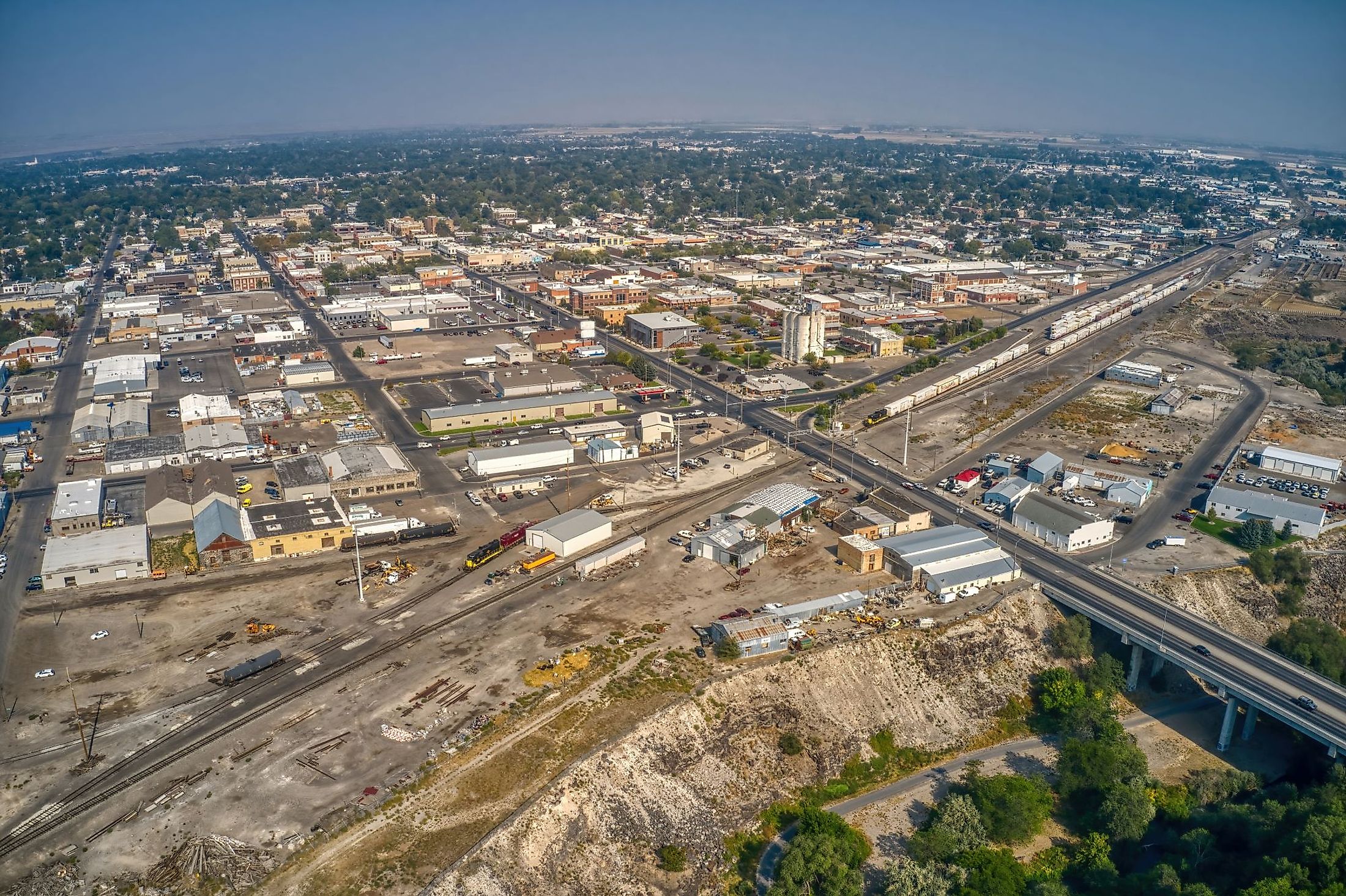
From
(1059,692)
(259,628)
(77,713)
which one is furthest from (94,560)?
(1059,692)

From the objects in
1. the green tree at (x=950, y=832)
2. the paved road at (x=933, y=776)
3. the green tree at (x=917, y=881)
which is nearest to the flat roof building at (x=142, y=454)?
the paved road at (x=933, y=776)

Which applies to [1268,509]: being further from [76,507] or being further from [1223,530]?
[76,507]

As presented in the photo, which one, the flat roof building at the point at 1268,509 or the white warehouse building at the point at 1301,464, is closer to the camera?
the flat roof building at the point at 1268,509

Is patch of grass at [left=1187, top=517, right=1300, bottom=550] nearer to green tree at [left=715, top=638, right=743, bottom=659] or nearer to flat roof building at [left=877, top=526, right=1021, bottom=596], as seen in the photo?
flat roof building at [left=877, top=526, right=1021, bottom=596]

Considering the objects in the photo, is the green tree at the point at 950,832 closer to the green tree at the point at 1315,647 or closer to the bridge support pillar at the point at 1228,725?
the bridge support pillar at the point at 1228,725

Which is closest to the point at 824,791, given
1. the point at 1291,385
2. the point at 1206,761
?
the point at 1206,761

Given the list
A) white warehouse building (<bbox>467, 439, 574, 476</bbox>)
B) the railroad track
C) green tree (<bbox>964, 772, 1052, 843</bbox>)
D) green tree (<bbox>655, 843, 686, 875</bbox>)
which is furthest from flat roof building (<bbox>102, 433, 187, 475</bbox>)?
green tree (<bbox>964, 772, 1052, 843</bbox>)

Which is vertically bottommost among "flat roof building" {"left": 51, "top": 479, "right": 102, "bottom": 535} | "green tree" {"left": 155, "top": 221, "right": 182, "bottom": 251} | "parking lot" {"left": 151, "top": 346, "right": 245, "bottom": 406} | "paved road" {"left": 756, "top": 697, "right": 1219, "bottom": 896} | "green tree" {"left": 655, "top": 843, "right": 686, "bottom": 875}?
"paved road" {"left": 756, "top": 697, "right": 1219, "bottom": 896}
